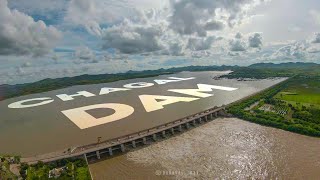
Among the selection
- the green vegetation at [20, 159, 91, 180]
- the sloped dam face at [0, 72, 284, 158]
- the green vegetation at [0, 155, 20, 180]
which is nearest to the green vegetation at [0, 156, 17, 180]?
the green vegetation at [0, 155, 20, 180]

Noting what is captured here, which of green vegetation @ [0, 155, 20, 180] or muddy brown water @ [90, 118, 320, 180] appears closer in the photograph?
green vegetation @ [0, 155, 20, 180]

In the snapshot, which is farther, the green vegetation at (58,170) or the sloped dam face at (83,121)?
the sloped dam face at (83,121)

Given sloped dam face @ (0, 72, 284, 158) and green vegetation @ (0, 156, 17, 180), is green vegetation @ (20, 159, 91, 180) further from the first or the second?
sloped dam face @ (0, 72, 284, 158)

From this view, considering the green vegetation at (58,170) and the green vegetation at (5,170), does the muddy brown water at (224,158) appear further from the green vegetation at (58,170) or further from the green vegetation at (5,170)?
the green vegetation at (5,170)

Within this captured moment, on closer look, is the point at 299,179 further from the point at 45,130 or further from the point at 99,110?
the point at 99,110

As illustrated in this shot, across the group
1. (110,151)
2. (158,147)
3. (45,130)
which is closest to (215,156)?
(158,147)

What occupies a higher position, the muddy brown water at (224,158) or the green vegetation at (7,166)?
the green vegetation at (7,166)

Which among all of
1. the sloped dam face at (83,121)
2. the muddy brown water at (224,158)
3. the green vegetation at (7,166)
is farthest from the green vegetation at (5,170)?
the muddy brown water at (224,158)
